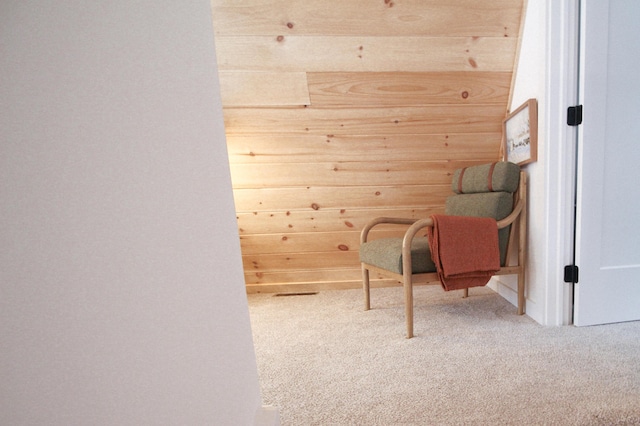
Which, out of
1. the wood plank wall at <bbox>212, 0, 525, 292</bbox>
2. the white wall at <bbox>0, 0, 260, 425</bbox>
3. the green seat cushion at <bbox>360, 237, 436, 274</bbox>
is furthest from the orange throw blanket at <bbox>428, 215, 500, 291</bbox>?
the white wall at <bbox>0, 0, 260, 425</bbox>

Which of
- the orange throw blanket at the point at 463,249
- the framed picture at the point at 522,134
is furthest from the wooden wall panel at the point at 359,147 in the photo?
the orange throw blanket at the point at 463,249

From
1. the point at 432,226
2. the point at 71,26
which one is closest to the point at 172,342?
the point at 71,26

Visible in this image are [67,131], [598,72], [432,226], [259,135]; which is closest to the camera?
[67,131]

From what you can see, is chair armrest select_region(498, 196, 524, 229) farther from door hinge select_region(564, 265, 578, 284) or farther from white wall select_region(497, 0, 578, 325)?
door hinge select_region(564, 265, 578, 284)

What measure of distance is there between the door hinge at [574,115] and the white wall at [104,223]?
1799 mm

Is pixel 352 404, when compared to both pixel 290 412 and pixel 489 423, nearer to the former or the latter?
pixel 290 412

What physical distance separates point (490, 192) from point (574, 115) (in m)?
0.57

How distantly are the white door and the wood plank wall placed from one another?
510 millimetres

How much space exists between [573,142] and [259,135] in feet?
6.11

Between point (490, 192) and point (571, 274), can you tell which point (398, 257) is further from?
point (571, 274)

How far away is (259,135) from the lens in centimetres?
205

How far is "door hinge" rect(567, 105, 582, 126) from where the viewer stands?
1.44m

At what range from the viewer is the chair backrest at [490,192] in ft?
5.64

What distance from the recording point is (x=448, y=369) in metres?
1.20
